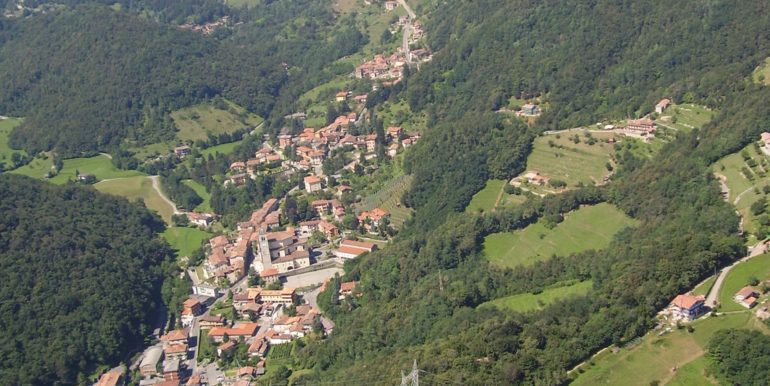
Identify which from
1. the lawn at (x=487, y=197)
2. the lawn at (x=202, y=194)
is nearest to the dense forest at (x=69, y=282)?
the lawn at (x=202, y=194)

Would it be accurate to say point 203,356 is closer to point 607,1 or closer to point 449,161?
point 449,161


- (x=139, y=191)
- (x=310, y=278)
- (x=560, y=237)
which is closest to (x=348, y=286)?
(x=310, y=278)

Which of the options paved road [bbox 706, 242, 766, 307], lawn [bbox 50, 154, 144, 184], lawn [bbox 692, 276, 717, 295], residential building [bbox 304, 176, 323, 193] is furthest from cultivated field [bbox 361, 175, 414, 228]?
lawn [bbox 50, 154, 144, 184]

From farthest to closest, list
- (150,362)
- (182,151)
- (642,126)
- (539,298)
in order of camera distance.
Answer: (182,151) < (642,126) < (150,362) < (539,298)

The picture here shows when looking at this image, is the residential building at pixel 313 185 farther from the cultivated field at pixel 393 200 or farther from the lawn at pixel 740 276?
the lawn at pixel 740 276

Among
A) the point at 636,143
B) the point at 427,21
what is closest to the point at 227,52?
the point at 427,21

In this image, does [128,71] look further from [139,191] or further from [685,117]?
[685,117]
